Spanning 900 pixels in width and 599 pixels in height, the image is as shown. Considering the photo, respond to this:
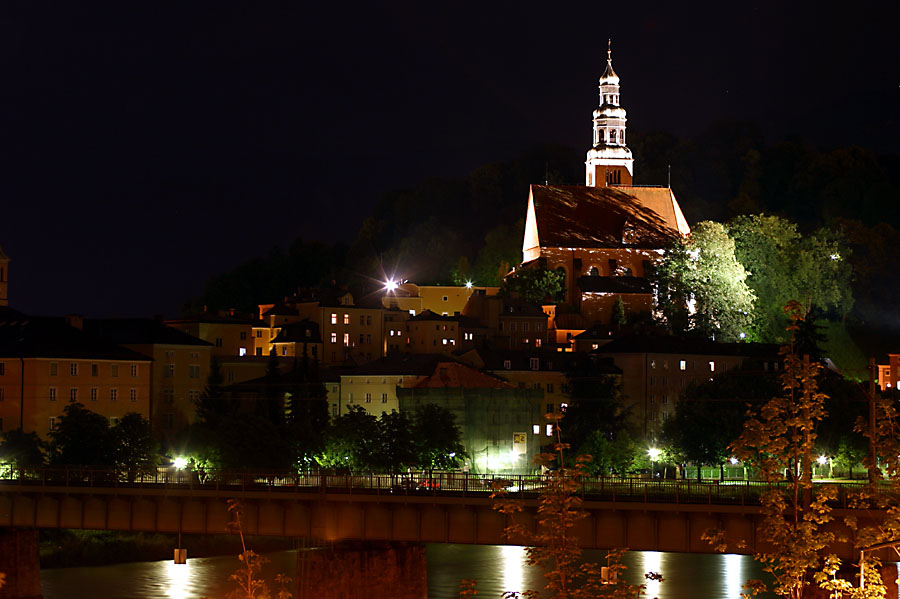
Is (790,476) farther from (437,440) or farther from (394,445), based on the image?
(437,440)

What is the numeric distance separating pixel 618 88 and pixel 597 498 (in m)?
119

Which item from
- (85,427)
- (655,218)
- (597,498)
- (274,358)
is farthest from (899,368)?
(597,498)

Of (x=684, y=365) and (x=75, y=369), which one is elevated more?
(x=684, y=365)

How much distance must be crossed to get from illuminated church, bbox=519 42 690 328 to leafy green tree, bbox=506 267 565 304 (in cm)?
203

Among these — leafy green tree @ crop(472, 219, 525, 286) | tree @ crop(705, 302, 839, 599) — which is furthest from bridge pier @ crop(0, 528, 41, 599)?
leafy green tree @ crop(472, 219, 525, 286)

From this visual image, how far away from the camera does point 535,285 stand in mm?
135125

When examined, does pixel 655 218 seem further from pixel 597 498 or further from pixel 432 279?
pixel 597 498

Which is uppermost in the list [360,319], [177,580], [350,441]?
[360,319]

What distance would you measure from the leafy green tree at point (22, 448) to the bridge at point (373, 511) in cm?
2483

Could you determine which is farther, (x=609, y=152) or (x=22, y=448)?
(x=609, y=152)

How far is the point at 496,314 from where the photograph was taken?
12850 cm

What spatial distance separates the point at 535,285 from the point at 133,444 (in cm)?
5346

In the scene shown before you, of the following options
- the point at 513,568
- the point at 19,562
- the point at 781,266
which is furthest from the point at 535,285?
the point at 19,562

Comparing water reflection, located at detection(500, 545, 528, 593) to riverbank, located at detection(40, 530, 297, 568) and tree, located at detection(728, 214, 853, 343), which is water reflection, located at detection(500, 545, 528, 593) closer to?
riverbank, located at detection(40, 530, 297, 568)
